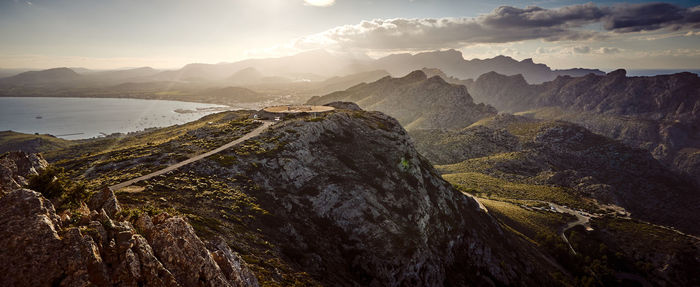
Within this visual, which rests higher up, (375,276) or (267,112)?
(267,112)

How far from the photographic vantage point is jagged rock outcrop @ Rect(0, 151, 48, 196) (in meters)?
21.0

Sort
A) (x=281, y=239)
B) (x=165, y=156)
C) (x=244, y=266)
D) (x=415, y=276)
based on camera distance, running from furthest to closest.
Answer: (x=165, y=156)
(x=415, y=276)
(x=281, y=239)
(x=244, y=266)

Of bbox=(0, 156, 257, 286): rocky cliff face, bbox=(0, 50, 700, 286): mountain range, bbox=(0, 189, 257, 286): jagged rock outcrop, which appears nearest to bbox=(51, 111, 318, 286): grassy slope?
bbox=(0, 50, 700, 286): mountain range

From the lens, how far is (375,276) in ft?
156

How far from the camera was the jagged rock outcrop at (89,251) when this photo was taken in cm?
1545

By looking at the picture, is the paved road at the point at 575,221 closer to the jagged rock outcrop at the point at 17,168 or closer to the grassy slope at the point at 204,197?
the grassy slope at the point at 204,197

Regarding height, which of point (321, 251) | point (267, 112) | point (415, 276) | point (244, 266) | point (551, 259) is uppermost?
point (267, 112)

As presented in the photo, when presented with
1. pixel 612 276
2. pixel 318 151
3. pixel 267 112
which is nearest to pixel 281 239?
pixel 318 151

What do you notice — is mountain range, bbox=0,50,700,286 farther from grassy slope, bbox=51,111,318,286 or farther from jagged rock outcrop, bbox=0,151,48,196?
grassy slope, bbox=51,111,318,286

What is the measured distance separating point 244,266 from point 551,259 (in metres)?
125

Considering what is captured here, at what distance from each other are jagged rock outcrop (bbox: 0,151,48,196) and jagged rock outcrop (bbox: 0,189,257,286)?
545 cm

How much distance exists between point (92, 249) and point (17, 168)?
17.3 m

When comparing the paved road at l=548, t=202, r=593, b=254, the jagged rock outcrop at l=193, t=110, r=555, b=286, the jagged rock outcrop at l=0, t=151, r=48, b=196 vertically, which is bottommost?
A: the paved road at l=548, t=202, r=593, b=254

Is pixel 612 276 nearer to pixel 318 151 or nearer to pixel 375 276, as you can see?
pixel 375 276
